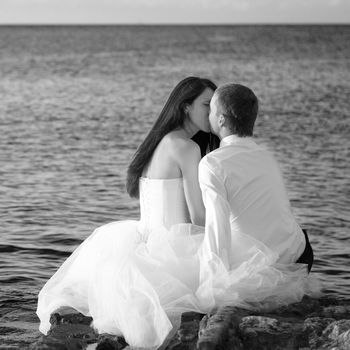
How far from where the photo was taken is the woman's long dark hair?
5906mm

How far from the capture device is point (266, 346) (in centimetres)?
543

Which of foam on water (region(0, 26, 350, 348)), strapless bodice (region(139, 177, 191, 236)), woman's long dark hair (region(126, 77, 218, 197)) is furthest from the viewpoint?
foam on water (region(0, 26, 350, 348))

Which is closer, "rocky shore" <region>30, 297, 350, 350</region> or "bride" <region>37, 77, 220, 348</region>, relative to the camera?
"rocky shore" <region>30, 297, 350, 350</region>

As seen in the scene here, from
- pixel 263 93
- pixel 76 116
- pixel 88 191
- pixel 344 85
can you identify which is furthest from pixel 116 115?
pixel 344 85

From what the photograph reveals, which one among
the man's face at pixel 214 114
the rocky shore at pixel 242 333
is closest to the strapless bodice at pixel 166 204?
the man's face at pixel 214 114

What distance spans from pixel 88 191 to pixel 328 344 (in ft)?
27.2

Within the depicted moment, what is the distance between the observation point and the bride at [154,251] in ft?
18.0

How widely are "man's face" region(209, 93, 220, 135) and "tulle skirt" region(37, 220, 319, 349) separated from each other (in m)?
0.70

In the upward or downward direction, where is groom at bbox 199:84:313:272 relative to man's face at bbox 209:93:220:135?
downward

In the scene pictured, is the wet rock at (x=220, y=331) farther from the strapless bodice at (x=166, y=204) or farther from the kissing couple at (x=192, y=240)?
the strapless bodice at (x=166, y=204)

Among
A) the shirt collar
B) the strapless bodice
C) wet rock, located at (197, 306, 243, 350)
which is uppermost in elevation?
the shirt collar

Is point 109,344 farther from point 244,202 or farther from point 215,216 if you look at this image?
point 244,202

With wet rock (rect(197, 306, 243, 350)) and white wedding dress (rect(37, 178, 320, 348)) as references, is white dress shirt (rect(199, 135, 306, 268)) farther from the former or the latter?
wet rock (rect(197, 306, 243, 350))

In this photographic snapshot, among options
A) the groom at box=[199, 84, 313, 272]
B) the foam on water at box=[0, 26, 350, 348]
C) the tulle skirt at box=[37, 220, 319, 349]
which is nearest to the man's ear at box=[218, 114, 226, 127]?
the groom at box=[199, 84, 313, 272]
